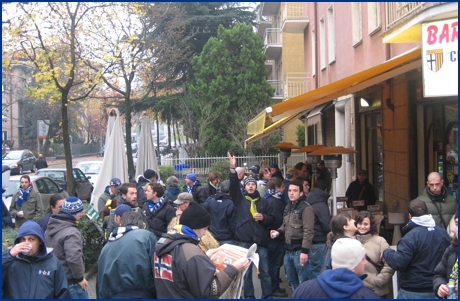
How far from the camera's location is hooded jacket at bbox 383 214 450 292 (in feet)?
16.0

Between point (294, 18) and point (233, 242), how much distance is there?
1550cm

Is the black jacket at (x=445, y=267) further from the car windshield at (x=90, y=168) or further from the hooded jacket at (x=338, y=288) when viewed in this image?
the car windshield at (x=90, y=168)

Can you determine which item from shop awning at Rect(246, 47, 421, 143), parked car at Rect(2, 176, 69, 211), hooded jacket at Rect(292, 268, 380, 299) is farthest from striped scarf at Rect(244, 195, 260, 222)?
parked car at Rect(2, 176, 69, 211)

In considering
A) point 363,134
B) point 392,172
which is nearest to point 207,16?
point 363,134

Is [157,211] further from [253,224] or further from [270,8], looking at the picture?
[270,8]

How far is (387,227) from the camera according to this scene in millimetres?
9578

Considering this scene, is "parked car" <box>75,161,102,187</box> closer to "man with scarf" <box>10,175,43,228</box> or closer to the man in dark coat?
"man with scarf" <box>10,175,43,228</box>

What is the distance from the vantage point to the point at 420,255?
16.2 feet

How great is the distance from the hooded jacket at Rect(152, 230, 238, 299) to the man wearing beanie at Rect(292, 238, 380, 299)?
773 mm

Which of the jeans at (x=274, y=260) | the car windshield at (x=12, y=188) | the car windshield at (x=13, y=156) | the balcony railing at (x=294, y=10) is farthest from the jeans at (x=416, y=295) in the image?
the car windshield at (x=13, y=156)

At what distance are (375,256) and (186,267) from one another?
2.36 m

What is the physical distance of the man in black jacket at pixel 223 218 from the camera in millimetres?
7762

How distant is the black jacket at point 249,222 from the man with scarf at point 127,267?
300cm

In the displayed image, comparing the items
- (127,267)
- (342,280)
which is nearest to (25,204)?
(127,267)
